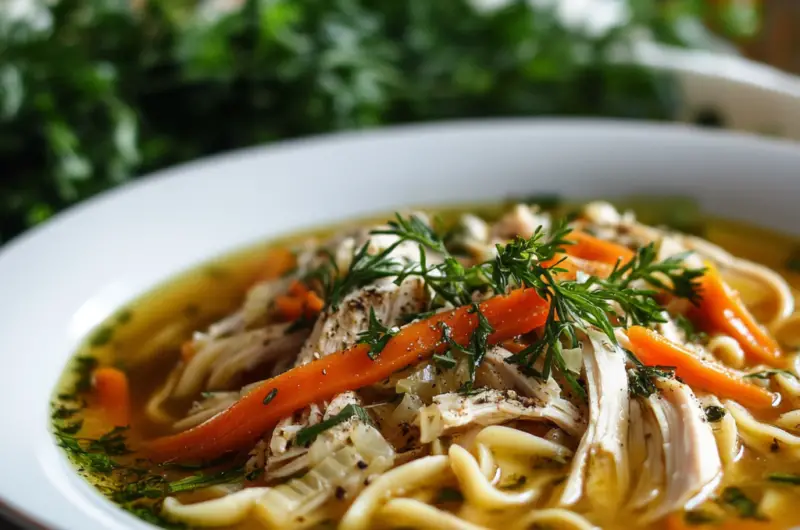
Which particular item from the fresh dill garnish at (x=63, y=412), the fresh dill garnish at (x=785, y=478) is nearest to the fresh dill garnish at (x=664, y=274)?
the fresh dill garnish at (x=785, y=478)

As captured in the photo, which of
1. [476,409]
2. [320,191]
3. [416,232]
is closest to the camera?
[476,409]

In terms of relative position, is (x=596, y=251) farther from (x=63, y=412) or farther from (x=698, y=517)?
(x=63, y=412)

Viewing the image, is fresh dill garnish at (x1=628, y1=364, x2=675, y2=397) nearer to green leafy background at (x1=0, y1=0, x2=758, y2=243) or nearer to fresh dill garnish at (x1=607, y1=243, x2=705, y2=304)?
fresh dill garnish at (x1=607, y1=243, x2=705, y2=304)

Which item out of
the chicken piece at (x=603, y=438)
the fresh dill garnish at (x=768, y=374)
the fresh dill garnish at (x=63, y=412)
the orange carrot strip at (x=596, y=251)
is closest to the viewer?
the chicken piece at (x=603, y=438)

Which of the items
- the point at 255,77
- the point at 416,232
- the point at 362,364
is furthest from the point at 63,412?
the point at 255,77

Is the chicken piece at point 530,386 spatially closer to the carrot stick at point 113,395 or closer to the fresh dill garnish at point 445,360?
the fresh dill garnish at point 445,360
